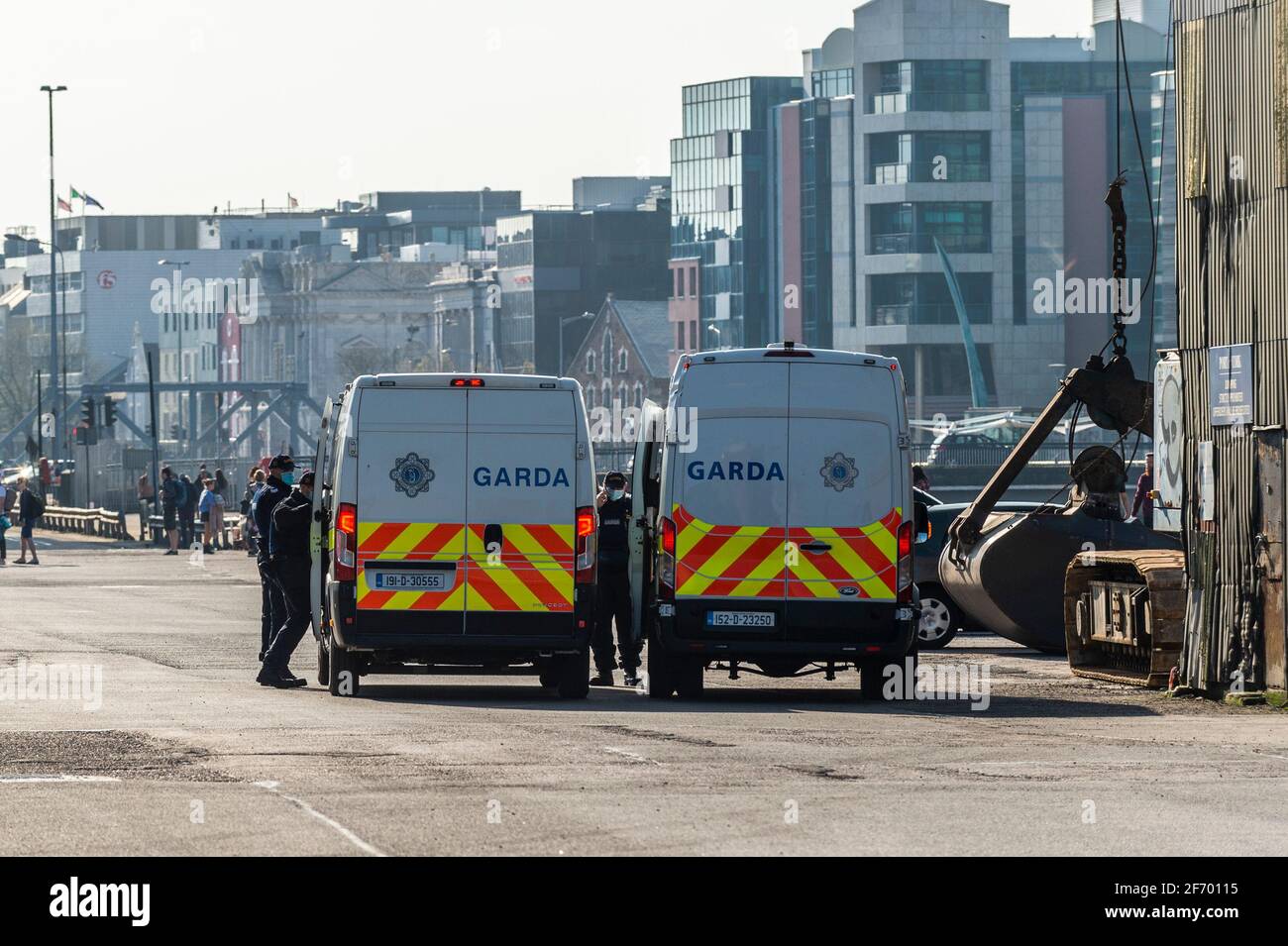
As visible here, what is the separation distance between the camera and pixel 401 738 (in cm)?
1570

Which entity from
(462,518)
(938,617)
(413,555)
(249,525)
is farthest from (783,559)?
(249,525)

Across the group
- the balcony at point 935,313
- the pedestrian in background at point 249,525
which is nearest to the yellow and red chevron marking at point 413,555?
the pedestrian in background at point 249,525

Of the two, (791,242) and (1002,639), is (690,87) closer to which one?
(791,242)

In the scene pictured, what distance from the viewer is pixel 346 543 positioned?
741 inches

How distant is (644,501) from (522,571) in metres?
2.06

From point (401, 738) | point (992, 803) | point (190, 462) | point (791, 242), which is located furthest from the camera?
point (791, 242)

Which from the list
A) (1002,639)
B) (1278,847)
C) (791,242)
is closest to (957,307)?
(791,242)

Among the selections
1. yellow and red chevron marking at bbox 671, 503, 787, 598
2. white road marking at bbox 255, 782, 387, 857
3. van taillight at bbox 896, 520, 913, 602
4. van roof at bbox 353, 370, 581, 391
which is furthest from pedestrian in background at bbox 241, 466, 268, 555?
white road marking at bbox 255, 782, 387, 857

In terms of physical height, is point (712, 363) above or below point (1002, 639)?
above

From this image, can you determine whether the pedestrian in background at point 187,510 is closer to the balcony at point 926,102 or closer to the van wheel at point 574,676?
the van wheel at point 574,676

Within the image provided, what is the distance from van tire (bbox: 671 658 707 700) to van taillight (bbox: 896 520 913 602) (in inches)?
61.3

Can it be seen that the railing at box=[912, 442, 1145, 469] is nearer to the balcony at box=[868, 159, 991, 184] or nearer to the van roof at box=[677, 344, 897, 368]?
the balcony at box=[868, 159, 991, 184]

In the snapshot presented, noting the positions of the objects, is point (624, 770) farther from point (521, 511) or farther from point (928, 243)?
point (928, 243)
